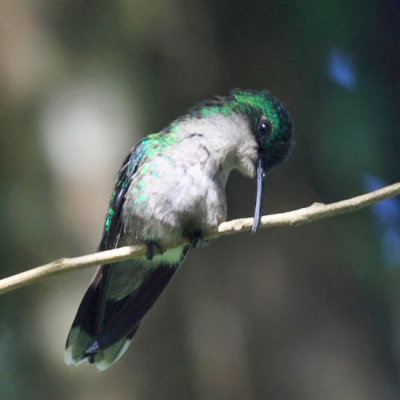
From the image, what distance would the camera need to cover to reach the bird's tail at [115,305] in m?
3.36

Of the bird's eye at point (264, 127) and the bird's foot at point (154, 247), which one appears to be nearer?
the bird's foot at point (154, 247)

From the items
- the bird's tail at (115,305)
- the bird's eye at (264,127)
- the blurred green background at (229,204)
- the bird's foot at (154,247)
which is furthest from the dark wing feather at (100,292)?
the blurred green background at (229,204)

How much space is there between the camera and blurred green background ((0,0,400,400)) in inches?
169

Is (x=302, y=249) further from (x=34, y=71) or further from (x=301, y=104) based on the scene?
(x=34, y=71)

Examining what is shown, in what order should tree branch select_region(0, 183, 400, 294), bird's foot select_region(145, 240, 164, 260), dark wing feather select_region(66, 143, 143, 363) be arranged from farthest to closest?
dark wing feather select_region(66, 143, 143, 363), bird's foot select_region(145, 240, 164, 260), tree branch select_region(0, 183, 400, 294)

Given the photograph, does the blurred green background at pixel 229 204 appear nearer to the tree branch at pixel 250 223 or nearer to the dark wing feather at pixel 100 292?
the dark wing feather at pixel 100 292

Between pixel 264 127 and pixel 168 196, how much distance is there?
0.63 meters

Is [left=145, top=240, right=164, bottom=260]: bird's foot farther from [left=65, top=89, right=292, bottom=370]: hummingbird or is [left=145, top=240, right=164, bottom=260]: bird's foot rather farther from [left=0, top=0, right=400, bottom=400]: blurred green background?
[left=0, top=0, right=400, bottom=400]: blurred green background

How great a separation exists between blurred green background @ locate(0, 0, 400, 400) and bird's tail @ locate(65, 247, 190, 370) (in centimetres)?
75

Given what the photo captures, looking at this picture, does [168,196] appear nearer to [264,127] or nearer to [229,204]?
[264,127]

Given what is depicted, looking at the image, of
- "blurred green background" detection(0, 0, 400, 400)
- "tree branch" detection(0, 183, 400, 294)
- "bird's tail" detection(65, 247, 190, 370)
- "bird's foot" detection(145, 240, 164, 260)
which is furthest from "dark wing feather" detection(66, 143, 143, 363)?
"blurred green background" detection(0, 0, 400, 400)

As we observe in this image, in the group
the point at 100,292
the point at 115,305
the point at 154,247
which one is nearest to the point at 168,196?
the point at 154,247

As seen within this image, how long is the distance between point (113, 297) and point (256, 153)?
3.52ft

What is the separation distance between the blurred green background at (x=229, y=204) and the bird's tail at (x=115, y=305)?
2.47 feet
